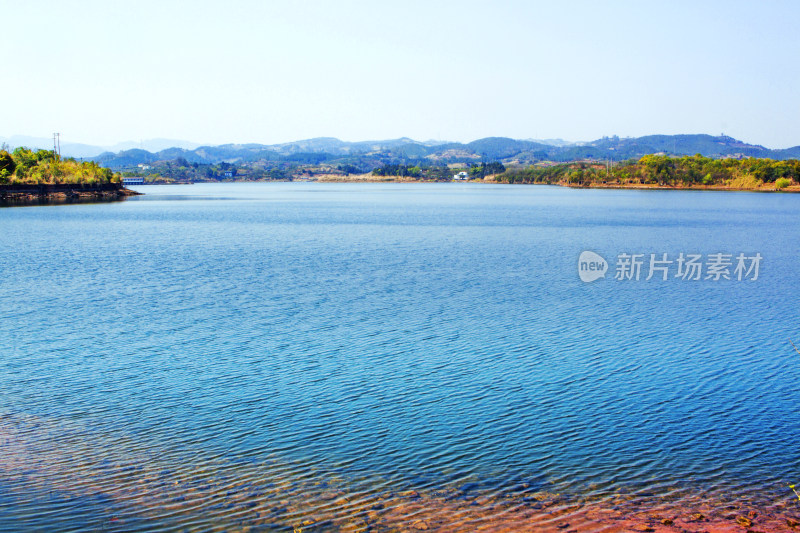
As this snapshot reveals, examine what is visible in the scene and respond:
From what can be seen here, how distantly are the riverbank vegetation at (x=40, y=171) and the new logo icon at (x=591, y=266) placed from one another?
8496 cm

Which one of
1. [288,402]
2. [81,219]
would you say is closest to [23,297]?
[288,402]

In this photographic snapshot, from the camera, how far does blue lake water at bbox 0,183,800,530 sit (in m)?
9.55

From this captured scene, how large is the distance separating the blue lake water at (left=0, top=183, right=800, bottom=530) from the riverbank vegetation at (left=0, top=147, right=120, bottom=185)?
75.6 meters

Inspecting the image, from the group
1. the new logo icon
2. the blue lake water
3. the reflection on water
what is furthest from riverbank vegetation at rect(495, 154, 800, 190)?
the reflection on water

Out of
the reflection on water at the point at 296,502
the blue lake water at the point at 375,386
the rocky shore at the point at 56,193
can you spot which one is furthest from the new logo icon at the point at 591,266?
the rocky shore at the point at 56,193

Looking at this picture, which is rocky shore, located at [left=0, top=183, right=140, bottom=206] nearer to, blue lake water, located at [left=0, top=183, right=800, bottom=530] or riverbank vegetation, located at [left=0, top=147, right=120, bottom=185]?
riverbank vegetation, located at [left=0, top=147, right=120, bottom=185]

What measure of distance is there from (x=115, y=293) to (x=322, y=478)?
17356 mm

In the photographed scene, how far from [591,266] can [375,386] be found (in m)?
21.9

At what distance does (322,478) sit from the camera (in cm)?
955

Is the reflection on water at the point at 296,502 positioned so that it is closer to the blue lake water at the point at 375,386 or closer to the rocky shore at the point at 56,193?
the blue lake water at the point at 375,386

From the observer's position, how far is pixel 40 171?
10138cm

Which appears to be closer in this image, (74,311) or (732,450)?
(732,450)

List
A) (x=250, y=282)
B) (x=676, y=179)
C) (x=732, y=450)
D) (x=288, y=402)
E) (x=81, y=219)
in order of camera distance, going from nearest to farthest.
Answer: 1. (x=732, y=450)
2. (x=288, y=402)
3. (x=250, y=282)
4. (x=81, y=219)
5. (x=676, y=179)

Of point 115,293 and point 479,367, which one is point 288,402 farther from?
point 115,293
